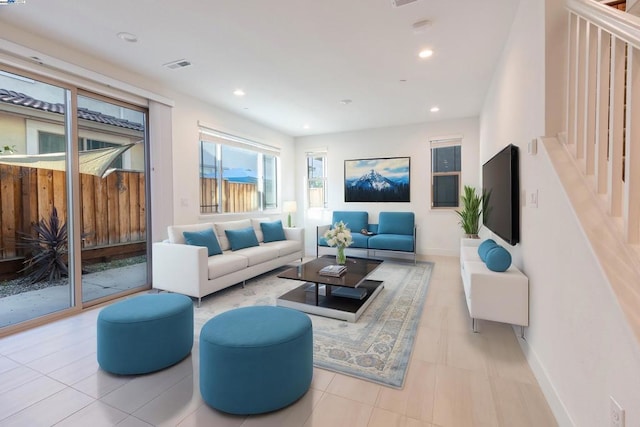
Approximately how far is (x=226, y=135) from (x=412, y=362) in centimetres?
451

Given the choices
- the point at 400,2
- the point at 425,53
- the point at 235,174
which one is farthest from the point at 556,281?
the point at 235,174

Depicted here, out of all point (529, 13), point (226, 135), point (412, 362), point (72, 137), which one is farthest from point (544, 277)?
point (226, 135)

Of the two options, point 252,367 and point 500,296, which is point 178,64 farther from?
point 500,296

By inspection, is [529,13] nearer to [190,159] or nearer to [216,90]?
[216,90]

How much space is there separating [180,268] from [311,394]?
233 cm

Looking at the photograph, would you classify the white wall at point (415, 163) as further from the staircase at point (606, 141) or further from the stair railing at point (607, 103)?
the stair railing at point (607, 103)

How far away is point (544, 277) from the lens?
1915mm

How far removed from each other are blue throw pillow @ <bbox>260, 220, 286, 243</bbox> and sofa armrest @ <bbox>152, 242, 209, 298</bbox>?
1711 mm

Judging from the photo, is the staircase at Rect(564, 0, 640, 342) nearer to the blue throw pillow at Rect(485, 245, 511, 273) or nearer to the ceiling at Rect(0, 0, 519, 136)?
the blue throw pillow at Rect(485, 245, 511, 273)

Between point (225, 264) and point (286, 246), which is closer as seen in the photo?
point (225, 264)

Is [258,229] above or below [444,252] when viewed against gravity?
above

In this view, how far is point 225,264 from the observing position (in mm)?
3646

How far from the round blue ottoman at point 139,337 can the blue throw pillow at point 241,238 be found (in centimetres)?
224

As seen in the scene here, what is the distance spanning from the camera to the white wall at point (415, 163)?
5.70m
